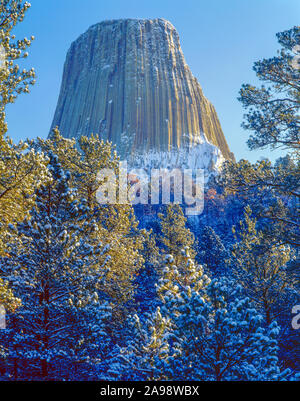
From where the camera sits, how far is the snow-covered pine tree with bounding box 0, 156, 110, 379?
7.18 metres

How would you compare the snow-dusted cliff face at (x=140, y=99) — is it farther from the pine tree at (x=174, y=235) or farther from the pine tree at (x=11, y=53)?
the pine tree at (x=11, y=53)

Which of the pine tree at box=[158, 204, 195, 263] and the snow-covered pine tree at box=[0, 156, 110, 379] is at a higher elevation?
the pine tree at box=[158, 204, 195, 263]

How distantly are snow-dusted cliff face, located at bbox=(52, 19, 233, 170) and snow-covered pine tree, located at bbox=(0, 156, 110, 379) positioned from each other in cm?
7189

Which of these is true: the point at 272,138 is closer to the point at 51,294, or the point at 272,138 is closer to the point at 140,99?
the point at 51,294

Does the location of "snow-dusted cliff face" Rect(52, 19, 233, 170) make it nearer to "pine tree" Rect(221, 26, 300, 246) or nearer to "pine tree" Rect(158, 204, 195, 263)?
"pine tree" Rect(158, 204, 195, 263)

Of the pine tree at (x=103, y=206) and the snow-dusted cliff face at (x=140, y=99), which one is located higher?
the snow-dusted cliff face at (x=140, y=99)

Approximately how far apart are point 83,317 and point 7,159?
15.6 feet

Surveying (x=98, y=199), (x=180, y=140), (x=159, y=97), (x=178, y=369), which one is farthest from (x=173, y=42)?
(x=178, y=369)

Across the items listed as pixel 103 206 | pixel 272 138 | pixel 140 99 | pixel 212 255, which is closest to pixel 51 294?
pixel 103 206

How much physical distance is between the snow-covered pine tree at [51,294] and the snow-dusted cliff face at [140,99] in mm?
71888

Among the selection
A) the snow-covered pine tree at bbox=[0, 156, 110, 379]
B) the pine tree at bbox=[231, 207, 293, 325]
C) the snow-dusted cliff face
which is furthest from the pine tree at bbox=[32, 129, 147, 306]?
the snow-dusted cliff face

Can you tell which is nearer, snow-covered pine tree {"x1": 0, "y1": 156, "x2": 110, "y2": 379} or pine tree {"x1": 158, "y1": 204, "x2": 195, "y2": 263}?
snow-covered pine tree {"x1": 0, "y1": 156, "x2": 110, "y2": 379}

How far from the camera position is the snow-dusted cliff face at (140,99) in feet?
271

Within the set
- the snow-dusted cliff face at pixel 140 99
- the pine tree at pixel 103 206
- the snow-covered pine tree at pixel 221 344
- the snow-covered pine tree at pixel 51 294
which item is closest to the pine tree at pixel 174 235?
the pine tree at pixel 103 206
